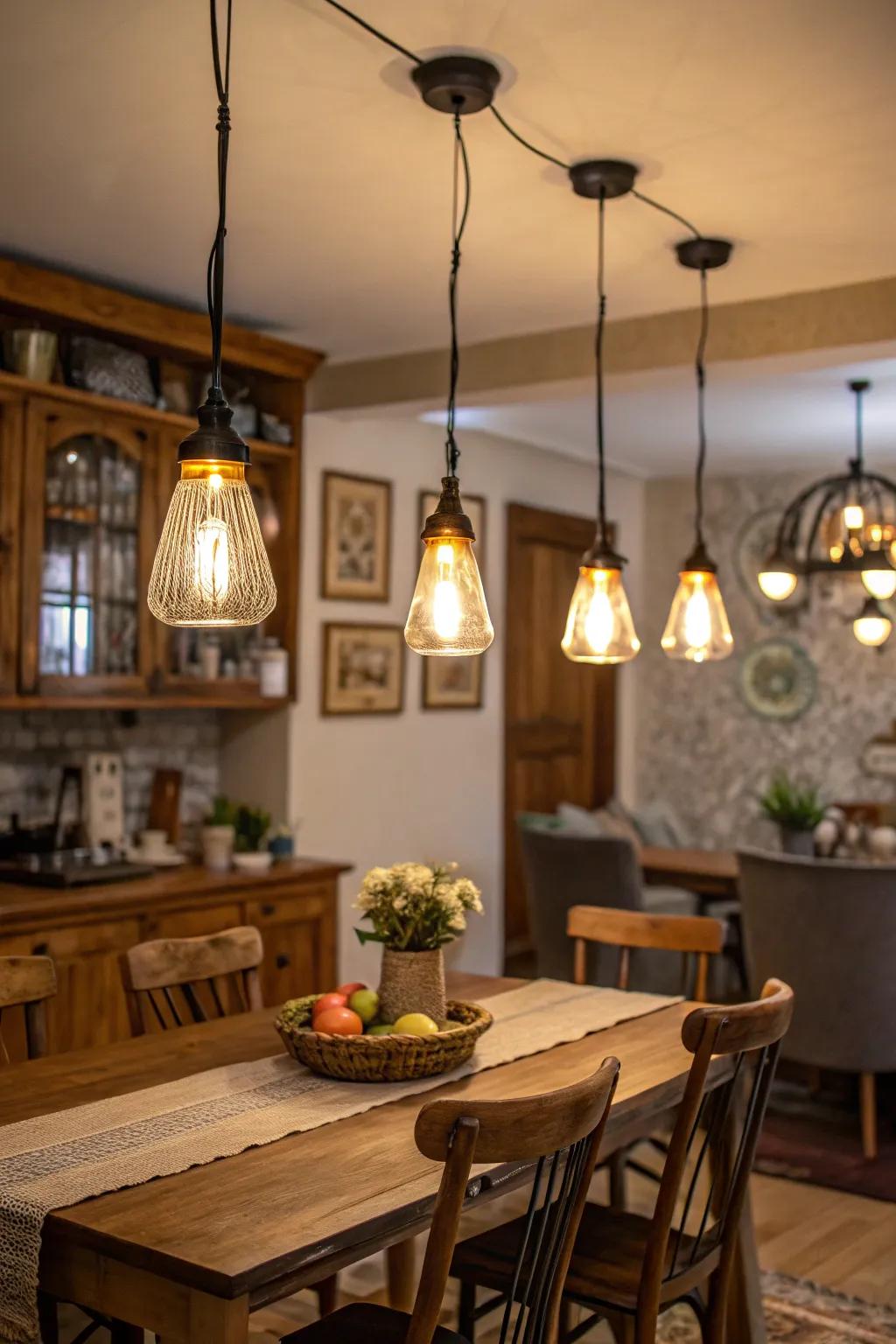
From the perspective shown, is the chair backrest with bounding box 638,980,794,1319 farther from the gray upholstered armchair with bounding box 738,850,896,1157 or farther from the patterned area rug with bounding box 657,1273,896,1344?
the gray upholstered armchair with bounding box 738,850,896,1157

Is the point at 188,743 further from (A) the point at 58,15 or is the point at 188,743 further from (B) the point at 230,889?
(A) the point at 58,15

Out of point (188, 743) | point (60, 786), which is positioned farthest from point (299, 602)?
point (60, 786)

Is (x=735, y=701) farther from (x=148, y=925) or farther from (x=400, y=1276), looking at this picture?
(x=400, y=1276)

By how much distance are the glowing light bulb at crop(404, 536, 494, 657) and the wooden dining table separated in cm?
77

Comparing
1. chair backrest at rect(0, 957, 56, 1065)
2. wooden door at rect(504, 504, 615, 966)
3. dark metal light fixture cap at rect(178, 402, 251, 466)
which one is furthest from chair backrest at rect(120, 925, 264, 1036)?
wooden door at rect(504, 504, 615, 966)

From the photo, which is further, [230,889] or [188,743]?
[188,743]

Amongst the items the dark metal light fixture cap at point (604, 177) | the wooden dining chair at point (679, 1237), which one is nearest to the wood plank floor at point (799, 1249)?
the wooden dining chair at point (679, 1237)

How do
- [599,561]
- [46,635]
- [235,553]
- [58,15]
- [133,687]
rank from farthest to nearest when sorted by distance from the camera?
[133,687] → [46,635] → [599,561] → [58,15] → [235,553]

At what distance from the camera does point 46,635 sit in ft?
13.3

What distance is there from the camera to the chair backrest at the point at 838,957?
4.36m

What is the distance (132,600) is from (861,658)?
4.23m

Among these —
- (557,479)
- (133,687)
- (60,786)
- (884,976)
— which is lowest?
(884,976)

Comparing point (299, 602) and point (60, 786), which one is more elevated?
point (299, 602)

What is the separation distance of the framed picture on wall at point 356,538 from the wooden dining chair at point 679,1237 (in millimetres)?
2901
